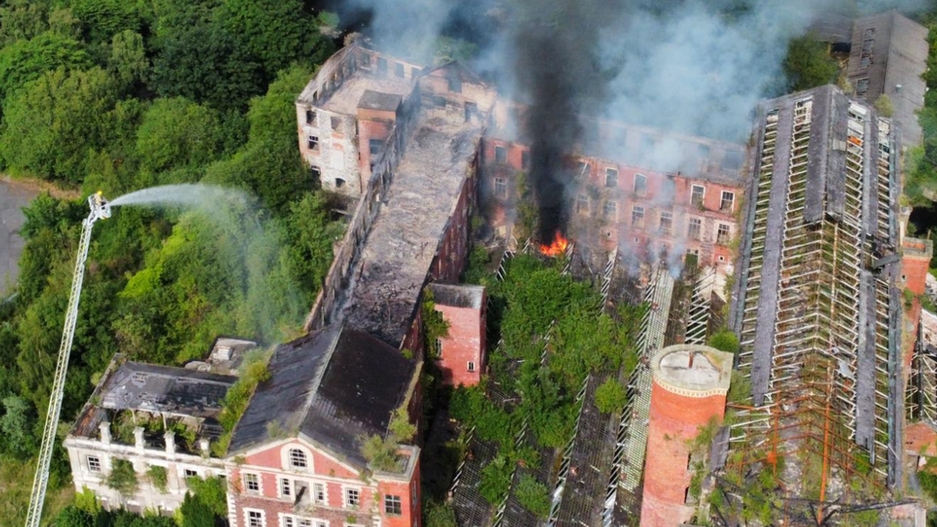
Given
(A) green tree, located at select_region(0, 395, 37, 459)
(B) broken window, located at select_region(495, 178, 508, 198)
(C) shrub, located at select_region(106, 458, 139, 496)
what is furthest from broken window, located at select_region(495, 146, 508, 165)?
(A) green tree, located at select_region(0, 395, 37, 459)

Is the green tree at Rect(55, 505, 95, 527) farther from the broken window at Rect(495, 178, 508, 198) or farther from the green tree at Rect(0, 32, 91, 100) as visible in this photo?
the green tree at Rect(0, 32, 91, 100)

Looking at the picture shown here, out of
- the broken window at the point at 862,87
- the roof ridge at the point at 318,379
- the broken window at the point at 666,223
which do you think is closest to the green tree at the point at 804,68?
the broken window at the point at 862,87

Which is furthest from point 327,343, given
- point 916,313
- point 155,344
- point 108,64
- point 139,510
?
point 108,64

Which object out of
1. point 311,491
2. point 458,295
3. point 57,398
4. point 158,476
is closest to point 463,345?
point 458,295

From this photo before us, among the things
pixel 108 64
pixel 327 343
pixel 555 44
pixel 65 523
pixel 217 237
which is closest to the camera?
pixel 327 343

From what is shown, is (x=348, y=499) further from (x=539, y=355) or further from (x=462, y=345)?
(x=539, y=355)

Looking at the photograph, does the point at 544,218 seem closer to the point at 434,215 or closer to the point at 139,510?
the point at 434,215
